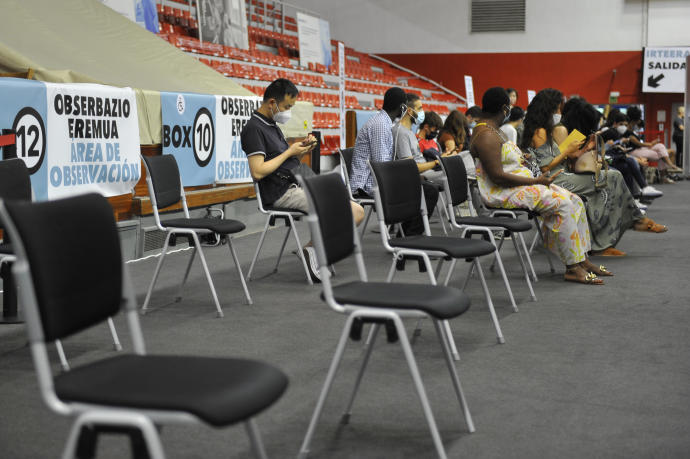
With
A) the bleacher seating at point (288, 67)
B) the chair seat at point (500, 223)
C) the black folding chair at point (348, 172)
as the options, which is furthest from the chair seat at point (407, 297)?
the bleacher seating at point (288, 67)

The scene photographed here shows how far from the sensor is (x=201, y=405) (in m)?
1.47

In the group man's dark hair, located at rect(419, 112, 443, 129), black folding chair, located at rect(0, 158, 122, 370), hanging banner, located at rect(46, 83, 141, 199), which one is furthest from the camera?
man's dark hair, located at rect(419, 112, 443, 129)

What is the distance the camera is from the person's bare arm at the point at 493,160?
180 inches

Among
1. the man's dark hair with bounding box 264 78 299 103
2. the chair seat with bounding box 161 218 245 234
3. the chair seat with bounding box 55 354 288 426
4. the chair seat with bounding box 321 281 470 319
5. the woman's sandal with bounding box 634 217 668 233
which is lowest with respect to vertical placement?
the woman's sandal with bounding box 634 217 668 233

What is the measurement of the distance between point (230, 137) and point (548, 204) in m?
3.20

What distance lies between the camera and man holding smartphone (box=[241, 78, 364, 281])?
16.1 feet

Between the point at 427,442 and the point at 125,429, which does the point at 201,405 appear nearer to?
the point at 125,429

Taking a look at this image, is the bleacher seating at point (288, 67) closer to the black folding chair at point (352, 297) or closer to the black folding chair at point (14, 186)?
the black folding chair at point (14, 186)

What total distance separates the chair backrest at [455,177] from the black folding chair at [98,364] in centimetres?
258

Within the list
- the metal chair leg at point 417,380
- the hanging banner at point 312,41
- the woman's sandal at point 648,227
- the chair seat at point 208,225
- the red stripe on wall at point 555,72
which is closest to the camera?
the metal chair leg at point 417,380

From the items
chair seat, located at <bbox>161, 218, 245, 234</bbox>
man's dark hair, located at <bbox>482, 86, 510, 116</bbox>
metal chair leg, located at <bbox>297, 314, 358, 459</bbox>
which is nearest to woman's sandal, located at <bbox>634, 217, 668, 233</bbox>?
man's dark hair, located at <bbox>482, 86, 510, 116</bbox>

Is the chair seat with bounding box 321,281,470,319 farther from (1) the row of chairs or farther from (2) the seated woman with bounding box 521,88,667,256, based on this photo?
(2) the seated woman with bounding box 521,88,667,256

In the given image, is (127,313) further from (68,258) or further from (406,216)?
(406,216)

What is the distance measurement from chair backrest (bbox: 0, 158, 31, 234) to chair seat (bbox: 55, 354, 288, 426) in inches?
78.5
